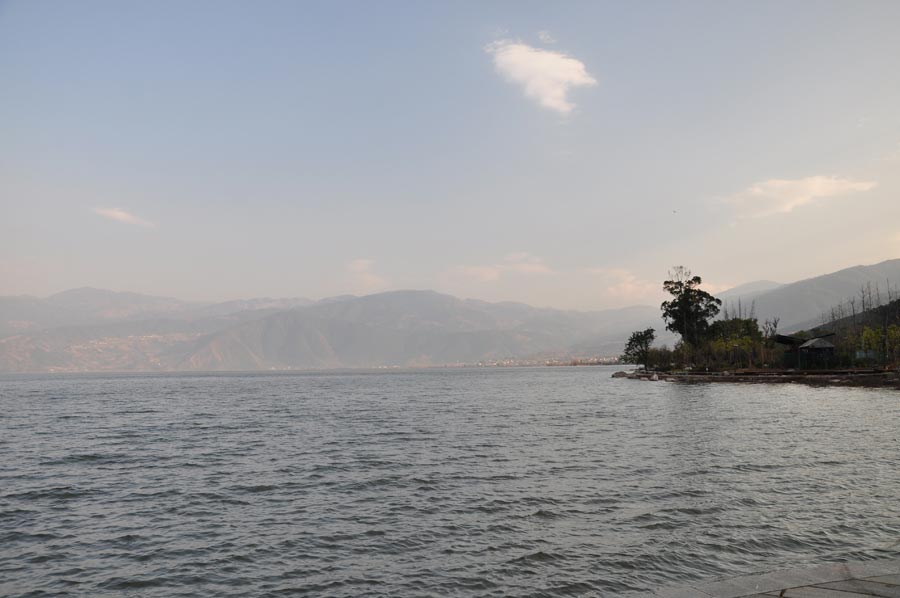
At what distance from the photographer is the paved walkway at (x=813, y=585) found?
31.5 feet

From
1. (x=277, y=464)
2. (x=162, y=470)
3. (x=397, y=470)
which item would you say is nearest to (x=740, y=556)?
(x=397, y=470)

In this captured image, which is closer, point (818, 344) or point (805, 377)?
point (805, 377)

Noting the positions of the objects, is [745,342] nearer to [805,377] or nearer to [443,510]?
[805,377]

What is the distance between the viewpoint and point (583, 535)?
16.6 metres

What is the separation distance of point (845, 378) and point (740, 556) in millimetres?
93136

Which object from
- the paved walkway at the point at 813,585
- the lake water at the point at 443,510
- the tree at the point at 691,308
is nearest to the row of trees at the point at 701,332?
the tree at the point at 691,308

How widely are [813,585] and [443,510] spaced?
11.8 metres

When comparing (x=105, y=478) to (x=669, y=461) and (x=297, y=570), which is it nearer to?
(x=297, y=570)

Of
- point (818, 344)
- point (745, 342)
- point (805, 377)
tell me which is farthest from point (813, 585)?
point (745, 342)

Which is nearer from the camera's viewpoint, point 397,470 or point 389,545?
point 389,545

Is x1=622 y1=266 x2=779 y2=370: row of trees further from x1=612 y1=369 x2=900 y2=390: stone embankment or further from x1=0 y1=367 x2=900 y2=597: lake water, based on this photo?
x1=0 y1=367 x2=900 y2=597: lake water

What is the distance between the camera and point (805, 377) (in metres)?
99.4

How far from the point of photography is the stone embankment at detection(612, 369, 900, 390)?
85.2m

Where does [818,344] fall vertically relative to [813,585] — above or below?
above
